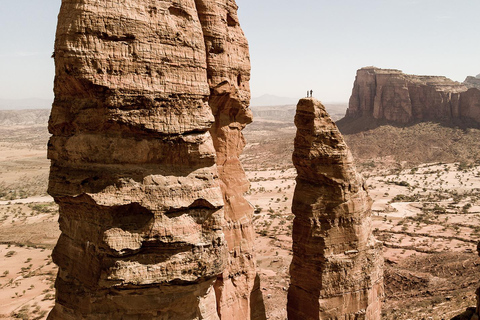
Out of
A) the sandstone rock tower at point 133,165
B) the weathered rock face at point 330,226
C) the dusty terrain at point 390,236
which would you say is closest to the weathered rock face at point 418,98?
the dusty terrain at point 390,236

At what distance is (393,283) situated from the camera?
82.5 ft

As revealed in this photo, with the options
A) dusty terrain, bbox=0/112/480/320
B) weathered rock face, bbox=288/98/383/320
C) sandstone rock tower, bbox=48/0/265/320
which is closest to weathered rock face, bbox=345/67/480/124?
dusty terrain, bbox=0/112/480/320

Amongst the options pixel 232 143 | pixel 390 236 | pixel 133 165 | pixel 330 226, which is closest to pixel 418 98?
pixel 390 236

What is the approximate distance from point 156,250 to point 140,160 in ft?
5.81

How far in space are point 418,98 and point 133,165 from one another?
93496 mm

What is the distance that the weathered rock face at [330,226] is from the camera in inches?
534

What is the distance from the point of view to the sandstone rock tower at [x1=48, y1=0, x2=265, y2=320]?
24.8ft

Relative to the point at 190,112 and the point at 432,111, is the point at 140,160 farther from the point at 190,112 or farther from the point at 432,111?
the point at 432,111

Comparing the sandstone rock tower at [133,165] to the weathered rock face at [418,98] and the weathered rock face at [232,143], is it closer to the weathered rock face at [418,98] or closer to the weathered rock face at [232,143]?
the weathered rock face at [232,143]

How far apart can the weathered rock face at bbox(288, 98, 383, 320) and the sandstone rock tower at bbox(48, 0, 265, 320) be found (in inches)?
233

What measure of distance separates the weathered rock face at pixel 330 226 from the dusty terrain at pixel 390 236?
272 inches

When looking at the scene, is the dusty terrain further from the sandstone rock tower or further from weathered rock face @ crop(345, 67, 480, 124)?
weathered rock face @ crop(345, 67, 480, 124)

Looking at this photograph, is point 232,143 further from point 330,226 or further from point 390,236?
point 390,236

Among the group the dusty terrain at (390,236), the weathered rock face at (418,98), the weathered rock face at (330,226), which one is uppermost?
the weathered rock face at (418,98)
